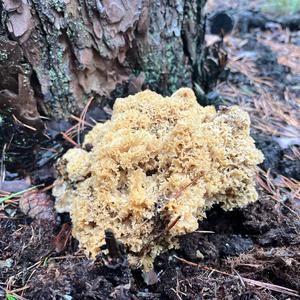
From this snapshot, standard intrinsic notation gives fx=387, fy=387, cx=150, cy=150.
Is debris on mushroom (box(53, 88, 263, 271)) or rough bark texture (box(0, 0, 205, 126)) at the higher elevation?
rough bark texture (box(0, 0, 205, 126))

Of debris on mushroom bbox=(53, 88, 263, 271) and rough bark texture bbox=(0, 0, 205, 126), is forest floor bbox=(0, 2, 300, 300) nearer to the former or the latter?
debris on mushroom bbox=(53, 88, 263, 271)

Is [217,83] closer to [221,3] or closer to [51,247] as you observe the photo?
[51,247]

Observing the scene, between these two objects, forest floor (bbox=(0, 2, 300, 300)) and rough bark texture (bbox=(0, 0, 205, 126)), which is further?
rough bark texture (bbox=(0, 0, 205, 126))

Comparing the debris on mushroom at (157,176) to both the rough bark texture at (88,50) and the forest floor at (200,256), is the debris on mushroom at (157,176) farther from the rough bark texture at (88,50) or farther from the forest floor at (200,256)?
the rough bark texture at (88,50)

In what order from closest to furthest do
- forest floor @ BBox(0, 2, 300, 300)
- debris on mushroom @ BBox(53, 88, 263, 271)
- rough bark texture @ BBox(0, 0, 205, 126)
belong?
forest floor @ BBox(0, 2, 300, 300)
debris on mushroom @ BBox(53, 88, 263, 271)
rough bark texture @ BBox(0, 0, 205, 126)

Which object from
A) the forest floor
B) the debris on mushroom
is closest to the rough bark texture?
the forest floor

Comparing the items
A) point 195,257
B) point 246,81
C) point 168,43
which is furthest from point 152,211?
point 246,81
